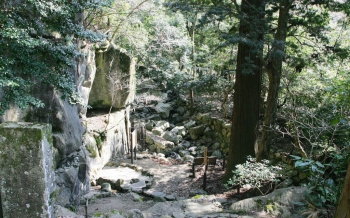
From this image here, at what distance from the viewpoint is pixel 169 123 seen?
55.4 feet

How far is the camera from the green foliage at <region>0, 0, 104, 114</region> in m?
3.72

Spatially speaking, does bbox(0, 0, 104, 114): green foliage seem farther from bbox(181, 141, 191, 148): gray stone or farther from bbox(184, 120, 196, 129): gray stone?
bbox(184, 120, 196, 129): gray stone

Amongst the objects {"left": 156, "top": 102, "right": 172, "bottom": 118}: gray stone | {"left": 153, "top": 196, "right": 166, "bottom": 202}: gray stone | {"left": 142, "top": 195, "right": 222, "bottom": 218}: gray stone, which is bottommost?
{"left": 153, "top": 196, "right": 166, "bottom": 202}: gray stone

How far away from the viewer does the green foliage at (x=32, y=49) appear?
3.72 meters

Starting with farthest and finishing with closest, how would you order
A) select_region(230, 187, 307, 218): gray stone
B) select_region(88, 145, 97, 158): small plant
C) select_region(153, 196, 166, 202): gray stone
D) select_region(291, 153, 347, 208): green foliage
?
select_region(88, 145, 97, 158): small plant, select_region(153, 196, 166, 202): gray stone, select_region(230, 187, 307, 218): gray stone, select_region(291, 153, 347, 208): green foliage

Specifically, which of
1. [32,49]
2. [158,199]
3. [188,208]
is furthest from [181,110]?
[32,49]

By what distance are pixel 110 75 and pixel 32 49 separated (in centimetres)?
820

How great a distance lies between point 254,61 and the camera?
22.8 feet

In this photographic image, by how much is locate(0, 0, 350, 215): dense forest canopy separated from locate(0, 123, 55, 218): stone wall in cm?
137

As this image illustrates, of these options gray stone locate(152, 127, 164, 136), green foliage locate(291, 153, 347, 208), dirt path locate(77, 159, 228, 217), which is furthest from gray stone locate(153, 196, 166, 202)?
gray stone locate(152, 127, 164, 136)

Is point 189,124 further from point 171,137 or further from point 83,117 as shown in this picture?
point 83,117

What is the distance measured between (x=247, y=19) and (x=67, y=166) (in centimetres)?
544

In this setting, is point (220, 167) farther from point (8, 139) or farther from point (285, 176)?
point (8, 139)

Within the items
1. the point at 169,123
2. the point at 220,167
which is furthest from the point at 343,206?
the point at 169,123
